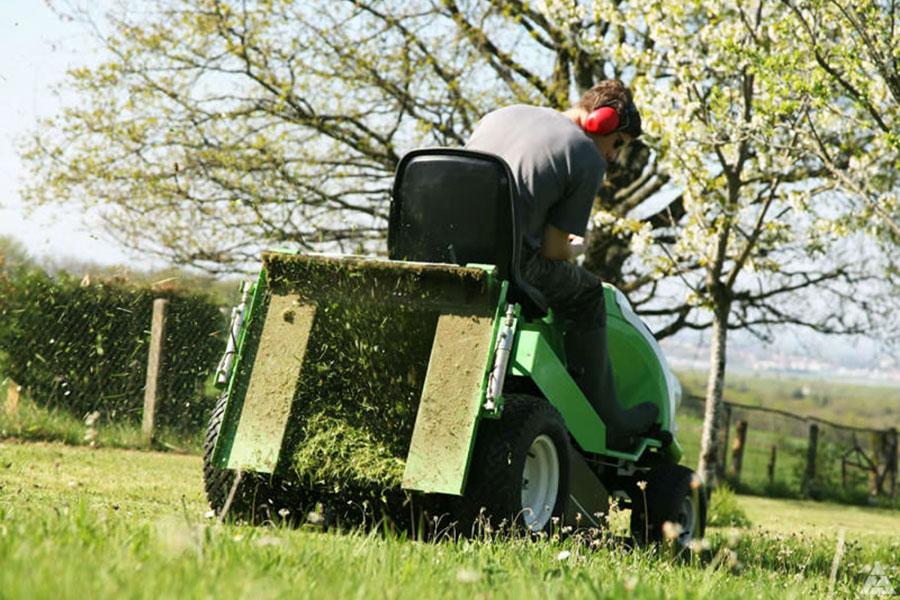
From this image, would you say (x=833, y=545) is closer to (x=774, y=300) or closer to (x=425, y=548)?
(x=425, y=548)

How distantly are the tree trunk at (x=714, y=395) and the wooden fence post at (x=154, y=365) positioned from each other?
18.5ft

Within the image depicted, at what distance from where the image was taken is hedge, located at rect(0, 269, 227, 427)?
11586mm

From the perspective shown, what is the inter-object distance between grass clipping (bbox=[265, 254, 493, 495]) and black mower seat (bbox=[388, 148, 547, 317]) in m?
0.28

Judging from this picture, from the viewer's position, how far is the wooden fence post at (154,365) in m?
11.4

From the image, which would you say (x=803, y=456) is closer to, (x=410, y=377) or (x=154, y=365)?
(x=154, y=365)

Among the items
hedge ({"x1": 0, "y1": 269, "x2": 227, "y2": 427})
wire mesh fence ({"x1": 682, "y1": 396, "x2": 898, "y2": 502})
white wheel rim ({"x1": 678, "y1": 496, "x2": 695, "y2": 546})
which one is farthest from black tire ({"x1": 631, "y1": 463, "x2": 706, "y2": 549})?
wire mesh fence ({"x1": 682, "y1": 396, "x2": 898, "y2": 502})

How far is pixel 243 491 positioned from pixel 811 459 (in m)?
18.4

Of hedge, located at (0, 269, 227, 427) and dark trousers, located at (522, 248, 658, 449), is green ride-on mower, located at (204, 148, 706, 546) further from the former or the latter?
hedge, located at (0, 269, 227, 427)

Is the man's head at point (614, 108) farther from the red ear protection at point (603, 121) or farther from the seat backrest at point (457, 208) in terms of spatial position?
the seat backrest at point (457, 208)

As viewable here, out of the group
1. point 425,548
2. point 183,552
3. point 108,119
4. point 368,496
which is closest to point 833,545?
point 368,496

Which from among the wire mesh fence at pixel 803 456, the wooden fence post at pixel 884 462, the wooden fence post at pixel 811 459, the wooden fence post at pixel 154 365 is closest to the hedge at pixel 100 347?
the wooden fence post at pixel 154 365

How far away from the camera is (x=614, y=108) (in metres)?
5.51

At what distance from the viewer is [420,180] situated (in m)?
5.12
